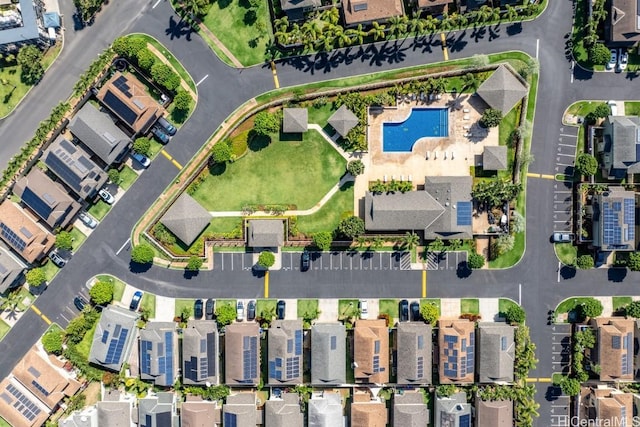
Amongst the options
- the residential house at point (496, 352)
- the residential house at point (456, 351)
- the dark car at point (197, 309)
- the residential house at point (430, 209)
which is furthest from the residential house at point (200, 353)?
the residential house at point (496, 352)

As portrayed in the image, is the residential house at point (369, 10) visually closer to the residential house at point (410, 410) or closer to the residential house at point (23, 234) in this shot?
the residential house at point (23, 234)

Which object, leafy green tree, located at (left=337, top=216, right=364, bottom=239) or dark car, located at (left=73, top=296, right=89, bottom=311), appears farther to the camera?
dark car, located at (left=73, top=296, right=89, bottom=311)

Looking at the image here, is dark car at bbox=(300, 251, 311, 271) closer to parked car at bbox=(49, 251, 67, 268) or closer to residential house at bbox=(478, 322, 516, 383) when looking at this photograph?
residential house at bbox=(478, 322, 516, 383)

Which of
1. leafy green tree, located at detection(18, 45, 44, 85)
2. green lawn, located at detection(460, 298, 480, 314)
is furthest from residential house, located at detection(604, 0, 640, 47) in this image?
leafy green tree, located at detection(18, 45, 44, 85)

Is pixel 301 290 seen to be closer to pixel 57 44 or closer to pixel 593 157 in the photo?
pixel 593 157

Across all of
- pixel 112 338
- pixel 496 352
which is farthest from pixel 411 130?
pixel 112 338

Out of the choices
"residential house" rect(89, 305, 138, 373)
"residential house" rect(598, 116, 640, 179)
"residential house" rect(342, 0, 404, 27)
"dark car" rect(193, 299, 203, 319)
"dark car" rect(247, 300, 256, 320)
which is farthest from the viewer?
"dark car" rect(193, 299, 203, 319)
